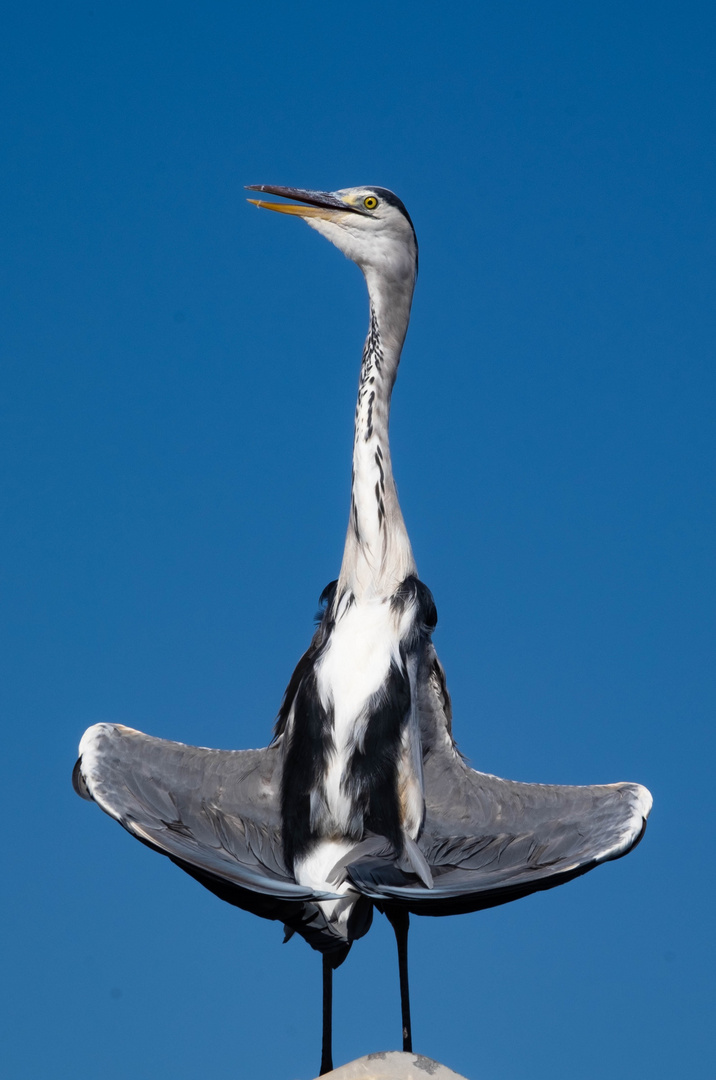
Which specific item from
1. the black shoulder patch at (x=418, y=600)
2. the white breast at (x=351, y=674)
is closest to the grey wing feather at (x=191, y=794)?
the white breast at (x=351, y=674)

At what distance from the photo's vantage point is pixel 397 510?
711 cm

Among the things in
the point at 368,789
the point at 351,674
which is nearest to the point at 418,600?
the point at 351,674

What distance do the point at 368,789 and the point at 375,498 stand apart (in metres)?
1.56

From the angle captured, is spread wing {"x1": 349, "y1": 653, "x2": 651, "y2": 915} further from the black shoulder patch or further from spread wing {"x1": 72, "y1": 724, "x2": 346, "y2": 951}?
spread wing {"x1": 72, "y1": 724, "x2": 346, "y2": 951}

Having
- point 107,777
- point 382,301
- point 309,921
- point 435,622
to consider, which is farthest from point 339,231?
point 309,921

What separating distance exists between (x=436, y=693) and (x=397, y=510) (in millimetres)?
1014

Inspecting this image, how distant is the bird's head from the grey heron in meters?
0.02

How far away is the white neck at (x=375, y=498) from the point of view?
22.9ft

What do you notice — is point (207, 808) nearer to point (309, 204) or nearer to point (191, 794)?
point (191, 794)

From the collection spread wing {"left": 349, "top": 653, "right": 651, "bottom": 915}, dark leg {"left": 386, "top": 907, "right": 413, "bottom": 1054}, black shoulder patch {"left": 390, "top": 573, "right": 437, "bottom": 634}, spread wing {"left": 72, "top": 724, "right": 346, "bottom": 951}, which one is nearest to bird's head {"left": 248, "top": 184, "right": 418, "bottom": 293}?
black shoulder patch {"left": 390, "top": 573, "right": 437, "bottom": 634}

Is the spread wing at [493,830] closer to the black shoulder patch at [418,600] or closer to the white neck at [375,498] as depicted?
the black shoulder patch at [418,600]

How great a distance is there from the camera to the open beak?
762cm

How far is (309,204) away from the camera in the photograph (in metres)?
7.68

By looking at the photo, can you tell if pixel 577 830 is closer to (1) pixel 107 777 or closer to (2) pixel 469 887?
(2) pixel 469 887
